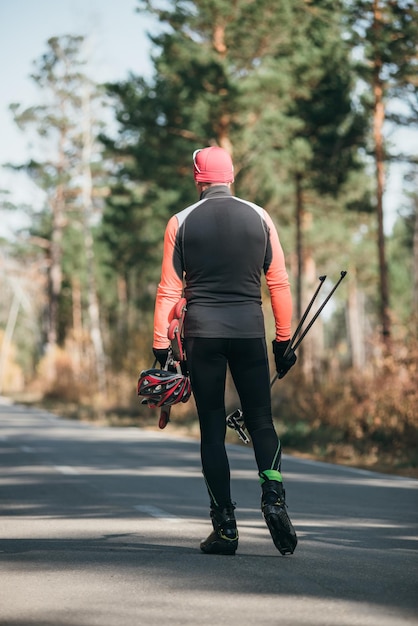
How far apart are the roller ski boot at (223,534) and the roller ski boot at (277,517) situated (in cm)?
27

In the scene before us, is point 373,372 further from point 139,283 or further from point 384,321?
point 139,283

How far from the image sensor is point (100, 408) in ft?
122

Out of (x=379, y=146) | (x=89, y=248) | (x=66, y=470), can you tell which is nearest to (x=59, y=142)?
(x=89, y=248)

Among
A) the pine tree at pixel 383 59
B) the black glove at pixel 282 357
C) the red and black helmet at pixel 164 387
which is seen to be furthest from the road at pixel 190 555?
the pine tree at pixel 383 59

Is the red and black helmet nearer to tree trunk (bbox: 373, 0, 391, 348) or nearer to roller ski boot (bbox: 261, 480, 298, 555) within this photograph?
roller ski boot (bbox: 261, 480, 298, 555)

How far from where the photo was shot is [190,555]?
6.68 metres

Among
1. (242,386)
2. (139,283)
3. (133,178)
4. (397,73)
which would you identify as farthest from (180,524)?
(139,283)

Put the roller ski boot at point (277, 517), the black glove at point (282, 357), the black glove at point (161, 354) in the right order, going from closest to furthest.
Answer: the roller ski boot at point (277, 517) → the black glove at point (161, 354) → the black glove at point (282, 357)

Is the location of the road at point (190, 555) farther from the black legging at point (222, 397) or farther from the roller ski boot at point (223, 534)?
the black legging at point (222, 397)

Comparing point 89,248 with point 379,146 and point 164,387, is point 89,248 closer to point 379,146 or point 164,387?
point 379,146

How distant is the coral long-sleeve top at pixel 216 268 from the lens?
660 cm

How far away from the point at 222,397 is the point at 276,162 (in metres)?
33.9

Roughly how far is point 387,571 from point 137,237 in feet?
136

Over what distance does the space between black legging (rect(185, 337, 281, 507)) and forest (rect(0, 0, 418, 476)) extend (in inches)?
21.1
